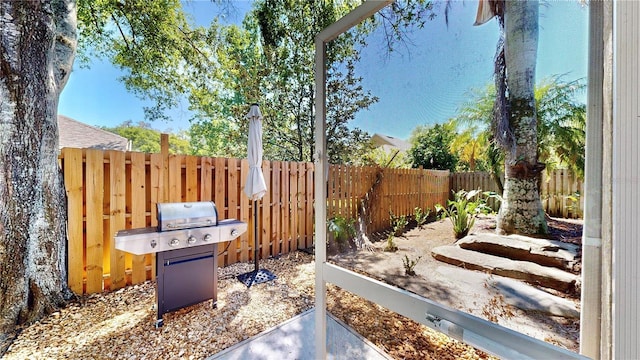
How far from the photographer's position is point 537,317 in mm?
791

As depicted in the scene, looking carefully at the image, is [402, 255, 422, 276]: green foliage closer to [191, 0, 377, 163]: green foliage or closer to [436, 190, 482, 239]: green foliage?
[436, 190, 482, 239]: green foliage

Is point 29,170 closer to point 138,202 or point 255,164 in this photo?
point 138,202

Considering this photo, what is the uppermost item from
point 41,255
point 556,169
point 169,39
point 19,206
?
point 169,39

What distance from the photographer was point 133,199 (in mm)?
3176

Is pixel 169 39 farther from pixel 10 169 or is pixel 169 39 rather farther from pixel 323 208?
pixel 323 208

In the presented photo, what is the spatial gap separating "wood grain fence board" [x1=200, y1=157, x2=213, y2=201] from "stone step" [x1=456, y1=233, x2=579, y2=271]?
365cm

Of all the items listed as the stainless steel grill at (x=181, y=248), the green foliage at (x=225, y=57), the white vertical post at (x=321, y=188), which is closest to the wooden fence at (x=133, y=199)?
the stainless steel grill at (x=181, y=248)

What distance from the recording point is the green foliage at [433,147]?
1.03m

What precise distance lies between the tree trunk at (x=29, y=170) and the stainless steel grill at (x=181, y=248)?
0.88m

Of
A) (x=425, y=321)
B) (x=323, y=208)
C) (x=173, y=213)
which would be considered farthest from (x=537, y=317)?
(x=173, y=213)


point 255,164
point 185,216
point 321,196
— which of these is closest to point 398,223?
point 321,196

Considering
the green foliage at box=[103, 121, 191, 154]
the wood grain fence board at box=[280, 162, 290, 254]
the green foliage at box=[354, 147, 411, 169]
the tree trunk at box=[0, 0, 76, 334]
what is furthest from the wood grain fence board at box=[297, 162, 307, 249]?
the green foliage at box=[103, 121, 191, 154]

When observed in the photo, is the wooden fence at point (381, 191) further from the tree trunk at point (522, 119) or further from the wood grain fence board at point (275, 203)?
the wood grain fence board at point (275, 203)

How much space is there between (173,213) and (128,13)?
4389 mm
